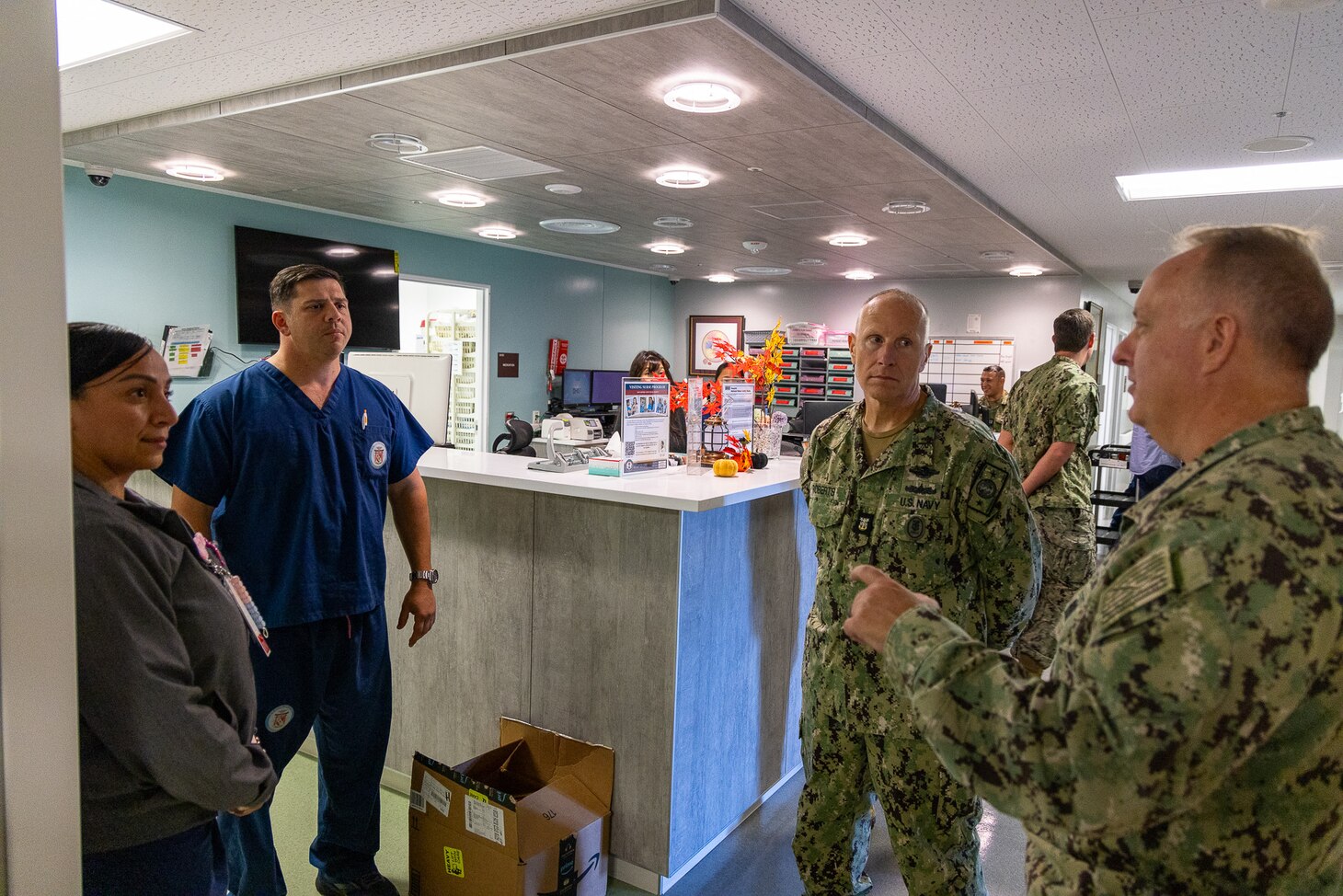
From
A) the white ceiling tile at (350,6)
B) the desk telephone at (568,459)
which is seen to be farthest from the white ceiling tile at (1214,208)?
the white ceiling tile at (350,6)

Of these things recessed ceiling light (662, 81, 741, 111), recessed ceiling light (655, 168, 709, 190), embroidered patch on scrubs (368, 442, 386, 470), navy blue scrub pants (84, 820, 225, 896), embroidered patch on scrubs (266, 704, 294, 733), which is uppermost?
recessed ceiling light (655, 168, 709, 190)

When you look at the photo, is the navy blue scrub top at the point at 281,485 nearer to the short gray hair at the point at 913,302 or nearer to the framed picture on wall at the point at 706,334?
the short gray hair at the point at 913,302

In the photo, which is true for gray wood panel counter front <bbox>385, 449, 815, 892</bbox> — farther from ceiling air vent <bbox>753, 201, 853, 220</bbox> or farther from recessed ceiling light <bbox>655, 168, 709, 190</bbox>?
ceiling air vent <bbox>753, 201, 853, 220</bbox>

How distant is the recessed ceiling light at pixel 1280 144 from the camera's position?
143 inches

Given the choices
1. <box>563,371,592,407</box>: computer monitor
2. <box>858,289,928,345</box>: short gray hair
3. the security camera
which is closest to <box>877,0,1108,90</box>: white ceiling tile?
<box>858,289,928,345</box>: short gray hair

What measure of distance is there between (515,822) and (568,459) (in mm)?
1229

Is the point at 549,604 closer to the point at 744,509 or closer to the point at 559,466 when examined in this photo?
the point at 559,466

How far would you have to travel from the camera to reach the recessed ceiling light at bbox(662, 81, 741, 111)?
9.81 feet

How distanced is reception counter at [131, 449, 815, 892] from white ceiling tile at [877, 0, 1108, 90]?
1488 millimetres

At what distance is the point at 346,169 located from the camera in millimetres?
4688

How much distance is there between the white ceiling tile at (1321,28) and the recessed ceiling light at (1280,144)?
124 centimetres

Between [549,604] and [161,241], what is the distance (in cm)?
418

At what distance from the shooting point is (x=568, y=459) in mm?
2939

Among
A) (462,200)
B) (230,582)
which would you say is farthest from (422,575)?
(462,200)
